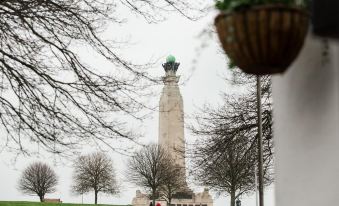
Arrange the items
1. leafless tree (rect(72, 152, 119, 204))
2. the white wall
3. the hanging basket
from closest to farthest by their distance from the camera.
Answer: the hanging basket, the white wall, leafless tree (rect(72, 152, 119, 204))

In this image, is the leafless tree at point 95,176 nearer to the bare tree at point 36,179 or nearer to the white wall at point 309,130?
the bare tree at point 36,179

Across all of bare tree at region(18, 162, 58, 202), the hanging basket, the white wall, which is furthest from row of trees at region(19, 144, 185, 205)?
the hanging basket

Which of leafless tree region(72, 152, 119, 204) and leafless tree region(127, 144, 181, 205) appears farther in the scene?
leafless tree region(72, 152, 119, 204)

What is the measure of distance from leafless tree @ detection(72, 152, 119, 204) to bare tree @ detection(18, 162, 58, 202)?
570 centimetres

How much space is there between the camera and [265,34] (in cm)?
287

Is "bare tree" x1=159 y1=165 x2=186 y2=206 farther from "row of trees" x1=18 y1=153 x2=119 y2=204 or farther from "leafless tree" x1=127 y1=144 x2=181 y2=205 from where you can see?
"row of trees" x1=18 y1=153 x2=119 y2=204

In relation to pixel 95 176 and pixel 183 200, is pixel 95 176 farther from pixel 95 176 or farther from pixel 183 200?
pixel 183 200

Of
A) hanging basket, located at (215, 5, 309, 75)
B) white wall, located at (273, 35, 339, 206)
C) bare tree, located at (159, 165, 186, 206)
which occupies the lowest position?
white wall, located at (273, 35, 339, 206)

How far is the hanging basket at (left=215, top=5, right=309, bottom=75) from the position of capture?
113 inches

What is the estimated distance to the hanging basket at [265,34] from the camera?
2.87m

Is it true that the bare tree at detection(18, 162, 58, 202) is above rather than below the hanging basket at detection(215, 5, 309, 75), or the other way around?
above

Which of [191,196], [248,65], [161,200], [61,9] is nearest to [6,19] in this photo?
[61,9]

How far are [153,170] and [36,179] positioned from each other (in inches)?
639

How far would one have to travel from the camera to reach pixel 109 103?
9359 mm
